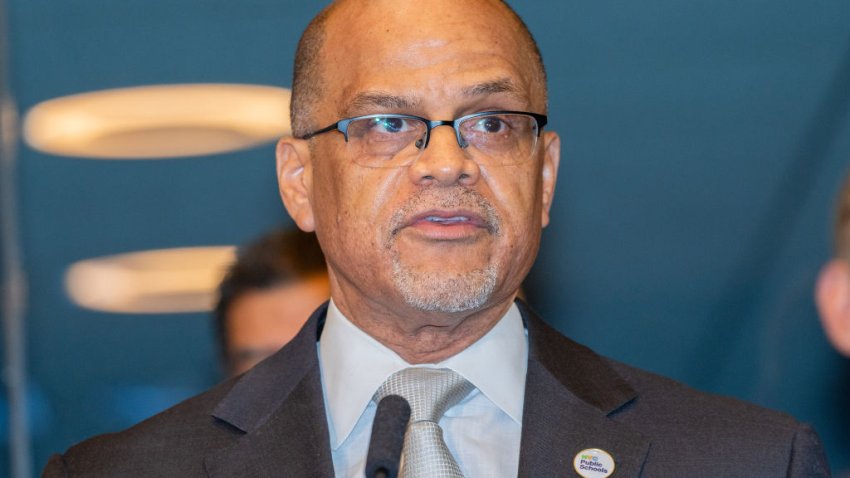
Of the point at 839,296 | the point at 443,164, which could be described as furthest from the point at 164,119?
the point at 839,296

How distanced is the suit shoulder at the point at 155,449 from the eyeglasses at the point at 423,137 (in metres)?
0.59

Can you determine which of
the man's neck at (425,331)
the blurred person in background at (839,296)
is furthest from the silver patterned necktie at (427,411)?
the blurred person in background at (839,296)

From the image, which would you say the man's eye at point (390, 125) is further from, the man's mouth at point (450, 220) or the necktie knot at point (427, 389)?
the necktie knot at point (427, 389)

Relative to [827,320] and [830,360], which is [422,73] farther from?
[830,360]

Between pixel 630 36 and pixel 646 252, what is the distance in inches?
26.0

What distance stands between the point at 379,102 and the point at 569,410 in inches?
27.4

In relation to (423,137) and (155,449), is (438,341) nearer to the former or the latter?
(423,137)

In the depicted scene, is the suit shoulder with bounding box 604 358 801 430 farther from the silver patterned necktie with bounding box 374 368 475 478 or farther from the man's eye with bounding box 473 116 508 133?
the man's eye with bounding box 473 116 508 133

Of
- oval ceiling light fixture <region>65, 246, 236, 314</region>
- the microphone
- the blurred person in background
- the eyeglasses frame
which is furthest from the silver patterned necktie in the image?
oval ceiling light fixture <region>65, 246, 236, 314</region>

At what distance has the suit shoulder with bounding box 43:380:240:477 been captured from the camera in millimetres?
2662

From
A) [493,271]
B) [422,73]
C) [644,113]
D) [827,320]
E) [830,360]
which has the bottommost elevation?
[830,360]

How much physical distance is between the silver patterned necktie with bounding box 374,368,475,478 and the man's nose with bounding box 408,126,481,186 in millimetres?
361

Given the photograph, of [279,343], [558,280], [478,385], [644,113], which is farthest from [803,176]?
[478,385]

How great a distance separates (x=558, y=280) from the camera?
431 cm
